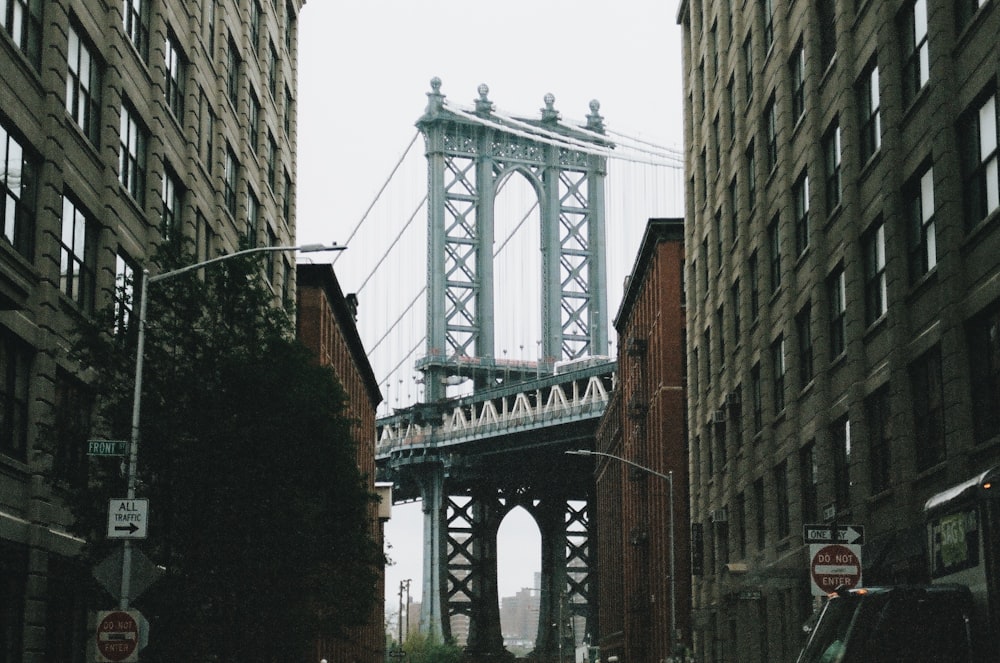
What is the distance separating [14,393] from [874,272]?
17.0m

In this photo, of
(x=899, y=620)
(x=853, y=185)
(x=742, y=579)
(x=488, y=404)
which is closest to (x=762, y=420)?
(x=742, y=579)

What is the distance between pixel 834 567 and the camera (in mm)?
20766

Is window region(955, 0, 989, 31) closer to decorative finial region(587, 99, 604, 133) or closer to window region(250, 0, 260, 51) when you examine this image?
window region(250, 0, 260, 51)

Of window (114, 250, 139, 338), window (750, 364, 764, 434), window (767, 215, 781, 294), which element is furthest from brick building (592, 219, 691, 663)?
window (114, 250, 139, 338)

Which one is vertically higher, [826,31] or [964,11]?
[826,31]

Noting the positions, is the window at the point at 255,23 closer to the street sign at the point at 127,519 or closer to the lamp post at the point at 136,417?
the lamp post at the point at 136,417

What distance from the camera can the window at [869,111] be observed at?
32469 millimetres

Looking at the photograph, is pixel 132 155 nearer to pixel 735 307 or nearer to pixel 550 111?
pixel 735 307

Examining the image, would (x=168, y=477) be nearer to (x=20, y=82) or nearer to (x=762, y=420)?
(x=20, y=82)

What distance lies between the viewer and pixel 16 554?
2755 cm

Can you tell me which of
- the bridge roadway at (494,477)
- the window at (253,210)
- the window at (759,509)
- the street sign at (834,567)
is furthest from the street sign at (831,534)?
the bridge roadway at (494,477)

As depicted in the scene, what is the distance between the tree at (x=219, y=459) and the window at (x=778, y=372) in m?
13.8

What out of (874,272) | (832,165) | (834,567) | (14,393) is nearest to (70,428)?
(14,393)

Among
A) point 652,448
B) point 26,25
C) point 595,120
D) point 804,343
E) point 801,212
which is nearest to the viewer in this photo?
point 26,25
